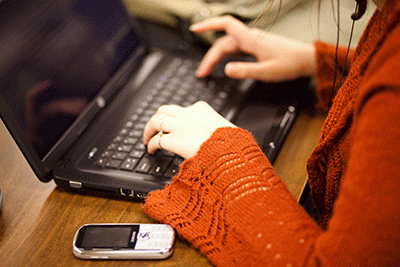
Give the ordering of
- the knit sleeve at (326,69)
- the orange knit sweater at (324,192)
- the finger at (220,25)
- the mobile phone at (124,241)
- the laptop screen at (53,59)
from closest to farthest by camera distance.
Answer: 1. the orange knit sweater at (324,192)
2. the mobile phone at (124,241)
3. the laptop screen at (53,59)
4. the knit sleeve at (326,69)
5. the finger at (220,25)

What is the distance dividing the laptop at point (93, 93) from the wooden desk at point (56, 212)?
27 mm

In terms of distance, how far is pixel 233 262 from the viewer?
18.5 inches

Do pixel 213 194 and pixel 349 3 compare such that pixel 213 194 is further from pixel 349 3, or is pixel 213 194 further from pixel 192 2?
pixel 349 3

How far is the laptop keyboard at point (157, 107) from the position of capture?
618mm

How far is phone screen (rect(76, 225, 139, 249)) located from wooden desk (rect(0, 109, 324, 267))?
0.08 ft

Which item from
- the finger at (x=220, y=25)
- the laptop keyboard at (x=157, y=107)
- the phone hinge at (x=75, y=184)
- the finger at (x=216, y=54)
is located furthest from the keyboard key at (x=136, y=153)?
the finger at (x=220, y=25)

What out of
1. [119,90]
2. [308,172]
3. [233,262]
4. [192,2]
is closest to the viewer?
[233,262]

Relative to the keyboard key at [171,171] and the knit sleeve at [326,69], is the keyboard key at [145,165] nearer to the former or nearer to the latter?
the keyboard key at [171,171]

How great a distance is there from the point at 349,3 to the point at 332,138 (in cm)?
62

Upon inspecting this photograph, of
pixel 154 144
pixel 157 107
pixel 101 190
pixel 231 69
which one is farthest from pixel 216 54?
pixel 101 190

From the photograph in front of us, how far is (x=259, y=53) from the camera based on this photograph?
0.82 metres

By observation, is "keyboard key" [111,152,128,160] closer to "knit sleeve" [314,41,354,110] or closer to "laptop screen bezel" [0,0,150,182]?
"laptop screen bezel" [0,0,150,182]

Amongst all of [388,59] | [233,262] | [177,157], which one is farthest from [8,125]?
[388,59]

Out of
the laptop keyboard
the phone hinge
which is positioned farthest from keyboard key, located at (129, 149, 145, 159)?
the phone hinge
